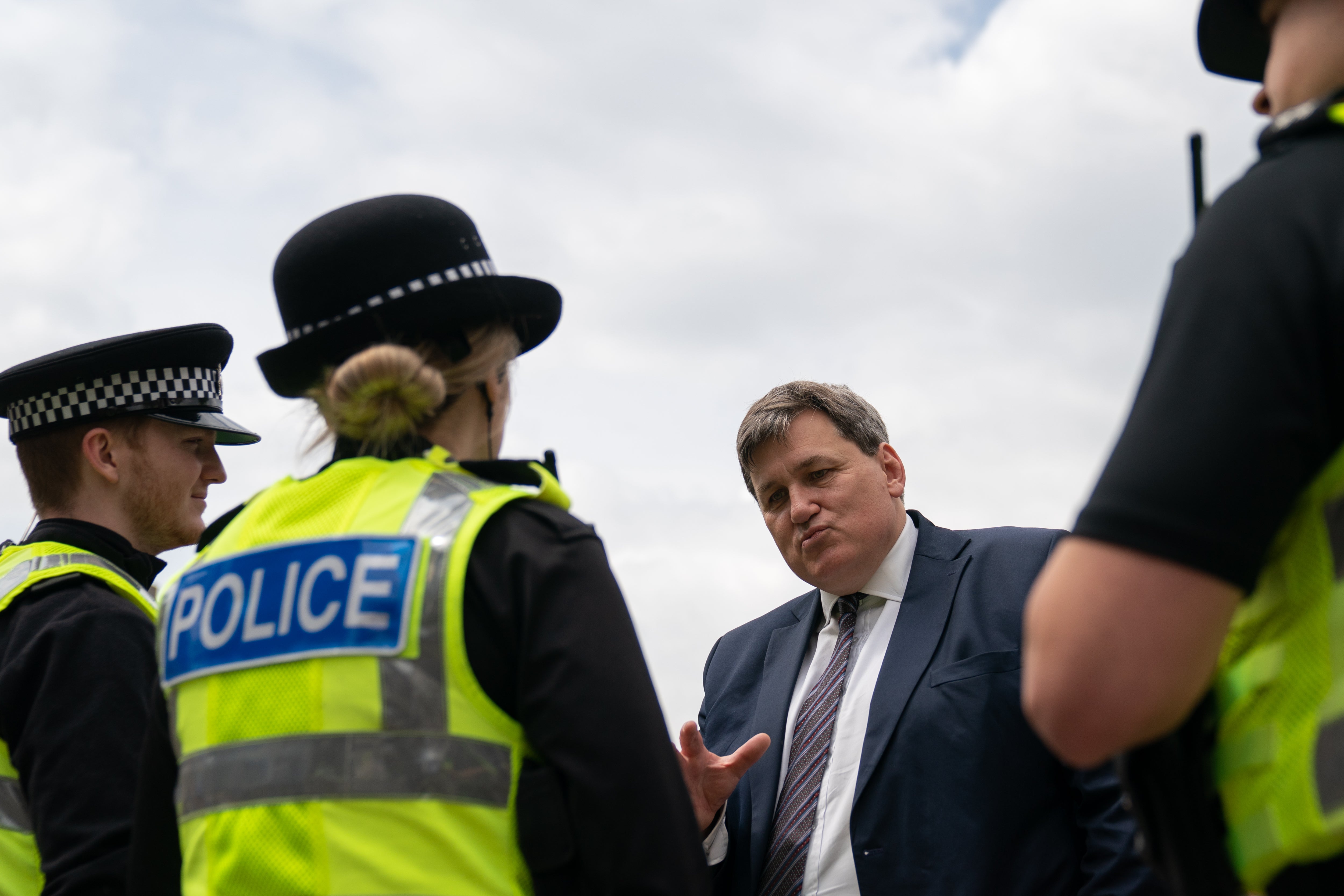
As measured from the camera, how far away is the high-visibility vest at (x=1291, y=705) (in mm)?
1301

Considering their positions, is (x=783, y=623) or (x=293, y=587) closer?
(x=293, y=587)

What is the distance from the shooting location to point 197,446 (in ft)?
12.9

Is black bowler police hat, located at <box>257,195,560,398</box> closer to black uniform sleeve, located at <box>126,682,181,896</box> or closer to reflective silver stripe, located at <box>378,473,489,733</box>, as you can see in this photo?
reflective silver stripe, located at <box>378,473,489,733</box>

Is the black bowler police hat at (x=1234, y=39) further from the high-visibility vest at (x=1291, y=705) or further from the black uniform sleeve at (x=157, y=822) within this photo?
the black uniform sleeve at (x=157, y=822)

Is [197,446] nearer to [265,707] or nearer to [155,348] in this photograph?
[155,348]

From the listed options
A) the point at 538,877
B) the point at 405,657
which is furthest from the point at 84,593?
the point at 538,877

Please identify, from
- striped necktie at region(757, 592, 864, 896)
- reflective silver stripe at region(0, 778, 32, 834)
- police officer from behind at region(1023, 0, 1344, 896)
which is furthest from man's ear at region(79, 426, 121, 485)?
police officer from behind at region(1023, 0, 1344, 896)

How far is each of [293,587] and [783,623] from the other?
8.42ft

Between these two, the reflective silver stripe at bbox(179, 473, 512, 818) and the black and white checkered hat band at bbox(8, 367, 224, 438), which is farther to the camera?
the black and white checkered hat band at bbox(8, 367, 224, 438)

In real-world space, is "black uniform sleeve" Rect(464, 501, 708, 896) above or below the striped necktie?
above

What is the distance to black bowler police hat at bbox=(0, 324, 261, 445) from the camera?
370 cm

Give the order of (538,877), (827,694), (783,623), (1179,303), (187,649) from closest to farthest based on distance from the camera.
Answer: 1. (1179,303)
2. (538,877)
3. (187,649)
4. (827,694)
5. (783,623)

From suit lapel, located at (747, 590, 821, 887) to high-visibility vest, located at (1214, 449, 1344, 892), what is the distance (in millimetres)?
2207

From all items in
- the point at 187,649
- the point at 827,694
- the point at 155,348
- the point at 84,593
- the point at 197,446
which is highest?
the point at 155,348
